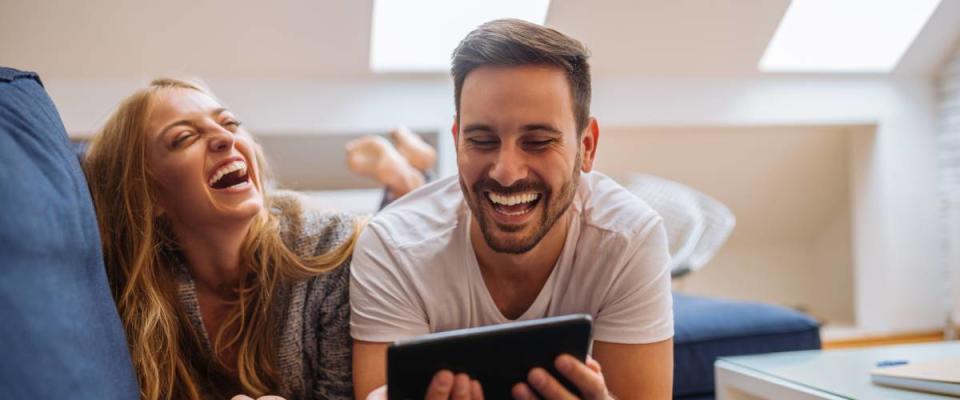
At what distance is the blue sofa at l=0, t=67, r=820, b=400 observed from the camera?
0.73 meters

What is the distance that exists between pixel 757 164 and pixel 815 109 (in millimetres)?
396

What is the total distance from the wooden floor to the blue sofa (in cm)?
348

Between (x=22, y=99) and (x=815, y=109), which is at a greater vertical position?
(x=815, y=109)

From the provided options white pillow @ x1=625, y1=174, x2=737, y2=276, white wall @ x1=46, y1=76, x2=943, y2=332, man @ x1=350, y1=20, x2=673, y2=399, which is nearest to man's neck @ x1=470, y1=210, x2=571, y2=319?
man @ x1=350, y1=20, x2=673, y2=399

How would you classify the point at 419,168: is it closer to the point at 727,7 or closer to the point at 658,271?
the point at 658,271

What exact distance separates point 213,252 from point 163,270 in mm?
87

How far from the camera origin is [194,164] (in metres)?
1.28

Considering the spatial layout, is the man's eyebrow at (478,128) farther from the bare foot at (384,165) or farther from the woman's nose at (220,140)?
the bare foot at (384,165)

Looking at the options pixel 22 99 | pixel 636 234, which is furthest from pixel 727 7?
pixel 22 99

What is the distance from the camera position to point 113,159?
1.30 metres

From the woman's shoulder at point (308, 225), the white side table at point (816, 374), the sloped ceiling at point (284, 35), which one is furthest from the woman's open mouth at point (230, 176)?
the sloped ceiling at point (284, 35)

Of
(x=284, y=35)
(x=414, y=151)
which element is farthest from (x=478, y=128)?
(x=284, y=35)

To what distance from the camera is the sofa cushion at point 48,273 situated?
732 millimetres

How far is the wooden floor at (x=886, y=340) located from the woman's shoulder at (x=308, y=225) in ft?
9.92
